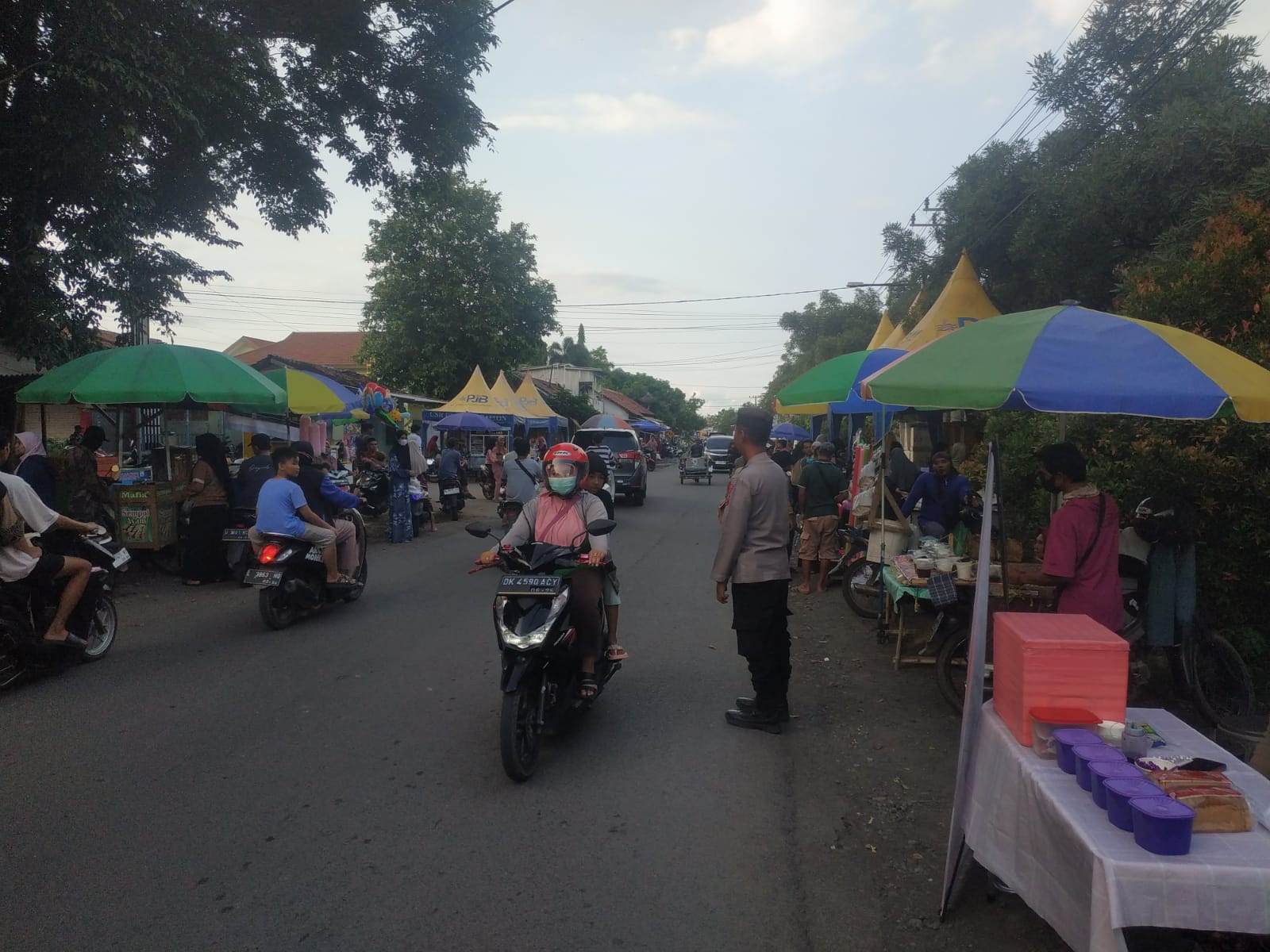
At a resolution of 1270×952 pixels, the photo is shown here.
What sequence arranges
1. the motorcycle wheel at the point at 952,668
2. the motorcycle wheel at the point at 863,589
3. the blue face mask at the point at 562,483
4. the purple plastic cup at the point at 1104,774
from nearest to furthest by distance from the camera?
the purple plastic cup at the point at 1104,774 < the blue face mask at the point at 562,483 < the motorcycle wheel at the point at 952,668 < the motorcycle wheel at the point at 863,589

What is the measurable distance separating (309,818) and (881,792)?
2.91 m

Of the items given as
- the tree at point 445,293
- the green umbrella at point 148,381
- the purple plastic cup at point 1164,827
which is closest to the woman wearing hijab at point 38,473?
the green umbrella at point 148,381

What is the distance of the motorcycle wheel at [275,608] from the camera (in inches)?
300

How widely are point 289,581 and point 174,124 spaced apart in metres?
5.71

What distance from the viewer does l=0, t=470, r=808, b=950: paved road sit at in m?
3.19

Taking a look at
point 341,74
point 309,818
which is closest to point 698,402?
point 341,74

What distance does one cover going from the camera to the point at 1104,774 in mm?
2625

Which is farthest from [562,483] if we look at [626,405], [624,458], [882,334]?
[626,405]

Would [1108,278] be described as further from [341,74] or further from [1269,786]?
[341,74]

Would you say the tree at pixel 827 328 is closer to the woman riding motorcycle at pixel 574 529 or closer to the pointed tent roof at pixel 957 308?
the pointed tent roof at pixel 957 308

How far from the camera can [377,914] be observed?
321 cm

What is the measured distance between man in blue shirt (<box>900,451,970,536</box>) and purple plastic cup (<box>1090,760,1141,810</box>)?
17.1 feet

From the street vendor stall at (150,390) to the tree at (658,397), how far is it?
257 feet

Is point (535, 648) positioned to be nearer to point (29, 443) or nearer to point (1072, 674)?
point (1072, 674)
